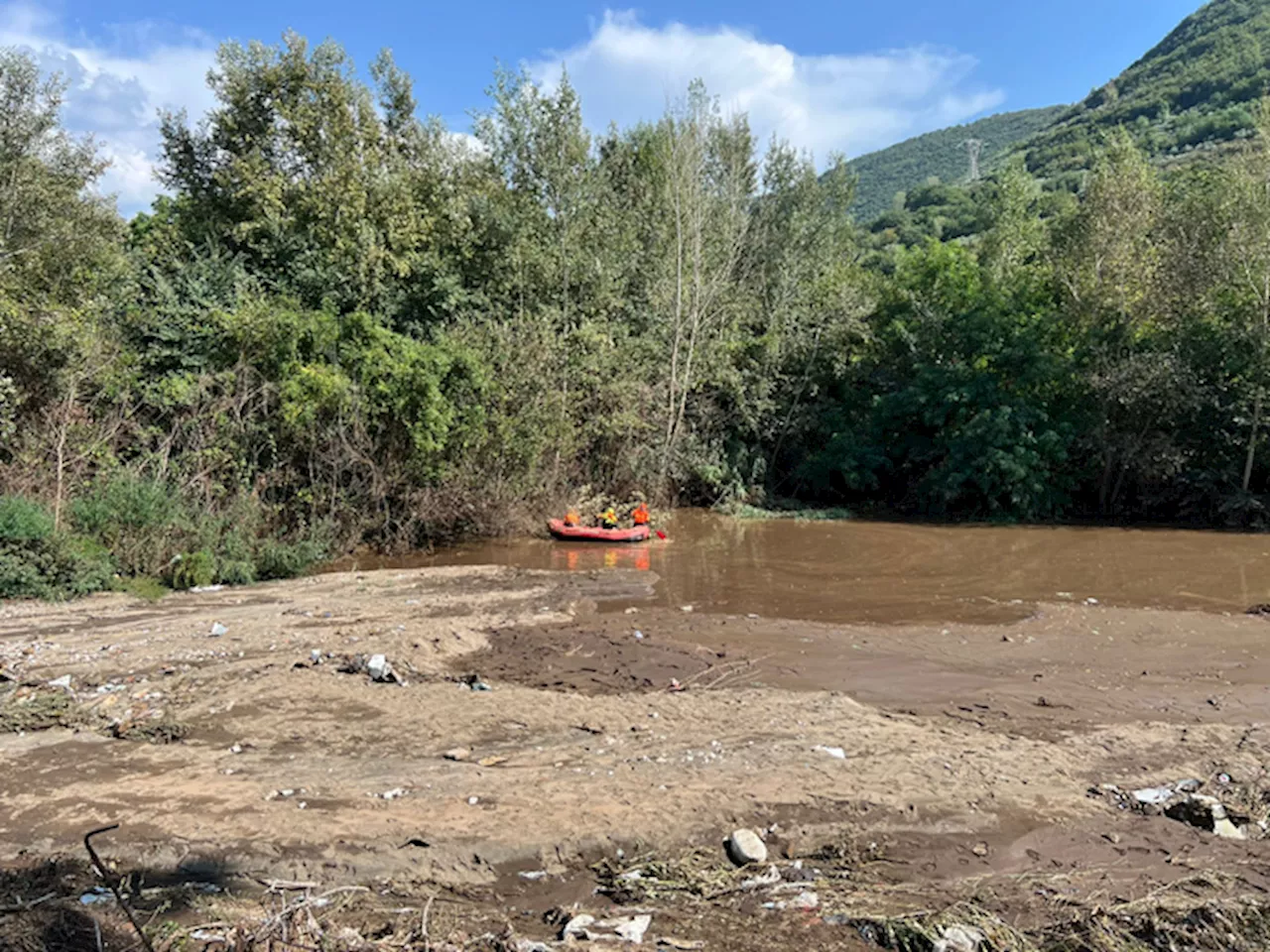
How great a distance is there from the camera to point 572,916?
3.95 m

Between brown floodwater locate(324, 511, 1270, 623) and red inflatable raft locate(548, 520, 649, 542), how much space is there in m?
0.17

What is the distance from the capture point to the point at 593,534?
52.7 feet

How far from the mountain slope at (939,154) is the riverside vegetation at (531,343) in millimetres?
93556

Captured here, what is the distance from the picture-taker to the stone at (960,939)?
11.6ft

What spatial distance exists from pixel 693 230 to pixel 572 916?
17.6 metres

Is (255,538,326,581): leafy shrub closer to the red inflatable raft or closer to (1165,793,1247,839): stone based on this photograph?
the red inflatable raft

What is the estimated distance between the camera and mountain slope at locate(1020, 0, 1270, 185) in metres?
62.3

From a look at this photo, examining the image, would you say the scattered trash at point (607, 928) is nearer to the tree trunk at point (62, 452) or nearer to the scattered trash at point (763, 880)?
the scattered trash at point (763, 880)

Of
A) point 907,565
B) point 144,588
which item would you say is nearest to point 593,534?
point 907,565

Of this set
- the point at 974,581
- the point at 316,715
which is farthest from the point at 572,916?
the point at 974,581

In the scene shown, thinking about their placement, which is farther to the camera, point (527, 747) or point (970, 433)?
point (970, 433)

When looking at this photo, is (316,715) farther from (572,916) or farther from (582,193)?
(582,193)

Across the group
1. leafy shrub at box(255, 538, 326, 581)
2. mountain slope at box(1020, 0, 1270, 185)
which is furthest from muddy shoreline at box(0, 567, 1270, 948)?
mountain slope at box(1020, 0, 1270, 185)

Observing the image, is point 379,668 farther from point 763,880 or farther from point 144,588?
point 144,588
